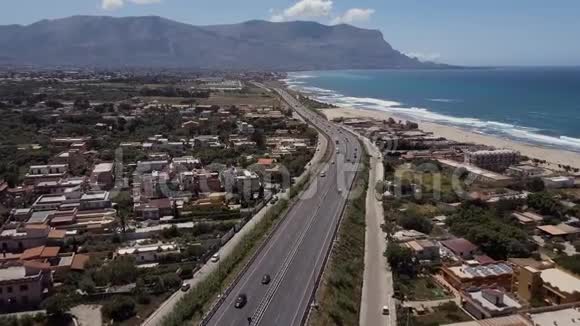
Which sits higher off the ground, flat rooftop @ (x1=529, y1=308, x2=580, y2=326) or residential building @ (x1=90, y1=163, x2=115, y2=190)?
flat rooftop @ (x1=529, y1=308, x2=580, y2=326)

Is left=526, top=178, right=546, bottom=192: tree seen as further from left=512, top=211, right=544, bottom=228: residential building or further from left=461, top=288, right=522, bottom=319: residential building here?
left=461, top=288, right=522, bottom=319: residential building

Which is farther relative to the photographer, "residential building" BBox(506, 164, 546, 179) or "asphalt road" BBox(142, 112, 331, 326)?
"residential building" BBox(506, 164, 546, 179)

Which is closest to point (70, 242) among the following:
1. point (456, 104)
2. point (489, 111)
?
point (489, 111)

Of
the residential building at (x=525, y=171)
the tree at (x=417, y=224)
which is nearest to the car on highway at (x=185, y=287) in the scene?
the tree at (x=417, y=224)

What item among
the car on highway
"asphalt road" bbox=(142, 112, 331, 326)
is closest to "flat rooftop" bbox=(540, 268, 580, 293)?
"asphalt road" bbox=(142, 112, 331, 326)

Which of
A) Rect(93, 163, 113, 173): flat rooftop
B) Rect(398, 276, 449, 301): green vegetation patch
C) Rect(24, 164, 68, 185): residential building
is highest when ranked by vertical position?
Rect(93, 163, 113, 173): flat rooftop

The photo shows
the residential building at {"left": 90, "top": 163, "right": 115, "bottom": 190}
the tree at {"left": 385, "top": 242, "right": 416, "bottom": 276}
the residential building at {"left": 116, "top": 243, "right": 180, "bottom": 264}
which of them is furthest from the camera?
the residential building at {"left": 90, "top": 163, "right": 115, "bottom": 190}
